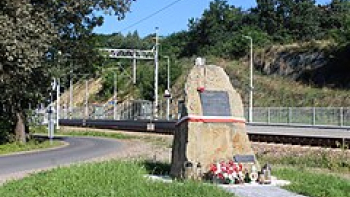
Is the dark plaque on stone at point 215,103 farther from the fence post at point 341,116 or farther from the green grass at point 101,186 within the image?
the fence post at point 341,116

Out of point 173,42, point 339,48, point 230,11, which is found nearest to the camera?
point 339,48

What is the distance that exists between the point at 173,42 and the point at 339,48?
60.3 m

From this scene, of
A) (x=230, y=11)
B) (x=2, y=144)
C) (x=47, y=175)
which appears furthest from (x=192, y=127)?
(x=230, y=11)

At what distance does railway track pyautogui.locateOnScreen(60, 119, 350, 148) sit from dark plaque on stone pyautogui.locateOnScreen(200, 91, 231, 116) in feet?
43.7

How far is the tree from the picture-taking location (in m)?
25.2

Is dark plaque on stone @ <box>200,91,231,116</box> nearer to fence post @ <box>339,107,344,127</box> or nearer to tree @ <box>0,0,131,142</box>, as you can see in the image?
tree @ <box>0,0,131,142</box>

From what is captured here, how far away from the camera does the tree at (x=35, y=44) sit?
2519 centimetres

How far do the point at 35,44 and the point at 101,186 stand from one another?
1523cm

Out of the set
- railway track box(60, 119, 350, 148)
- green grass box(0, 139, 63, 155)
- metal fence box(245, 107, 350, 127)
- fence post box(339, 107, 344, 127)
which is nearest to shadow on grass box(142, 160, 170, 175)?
railway track box(60, 119, 350, 148)

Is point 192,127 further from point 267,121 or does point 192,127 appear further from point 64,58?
point 267,121

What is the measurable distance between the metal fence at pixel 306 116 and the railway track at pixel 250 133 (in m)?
7.95

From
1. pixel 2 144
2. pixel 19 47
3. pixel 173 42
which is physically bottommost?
pixel 2 144

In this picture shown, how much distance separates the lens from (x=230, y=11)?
122 meters

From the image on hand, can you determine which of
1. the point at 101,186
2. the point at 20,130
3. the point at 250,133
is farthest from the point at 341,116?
the point at 101,186
